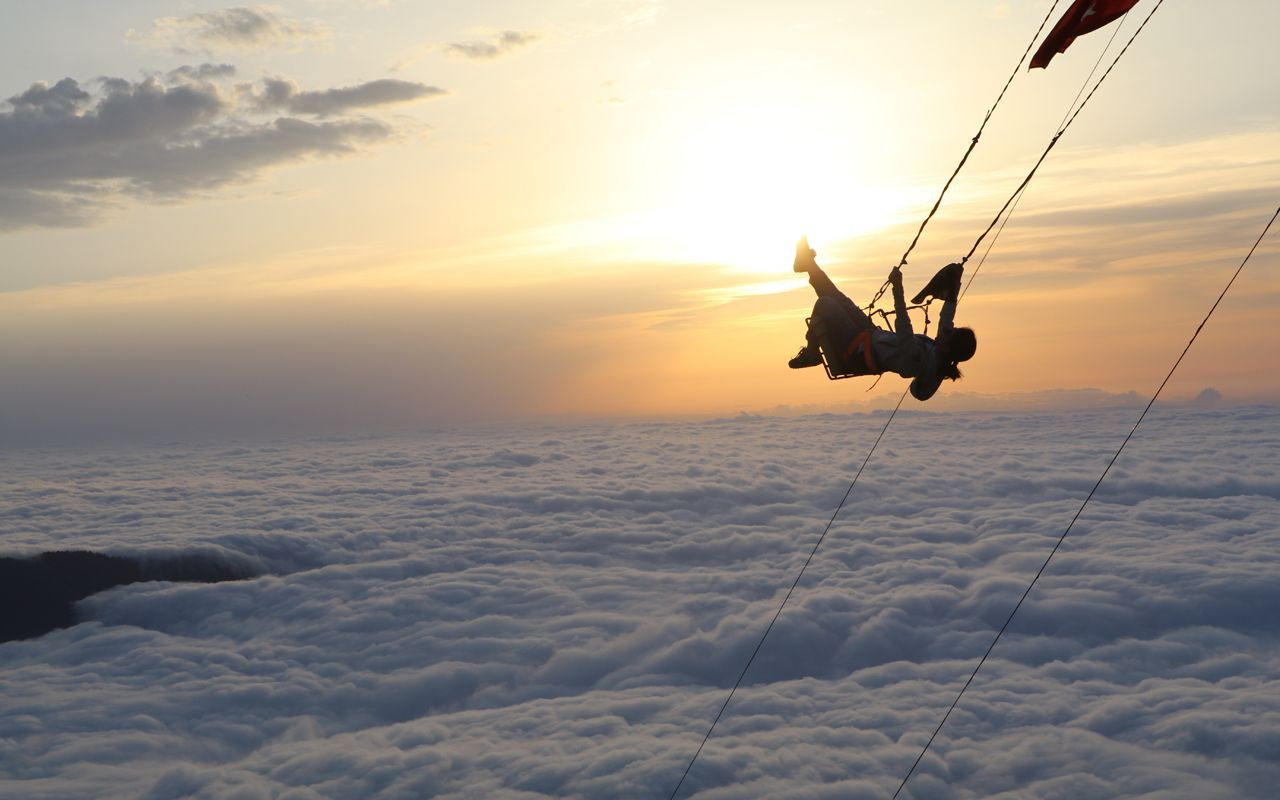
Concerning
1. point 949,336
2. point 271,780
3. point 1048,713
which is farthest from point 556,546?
point 949,336

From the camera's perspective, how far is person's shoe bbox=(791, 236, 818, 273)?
410 inches

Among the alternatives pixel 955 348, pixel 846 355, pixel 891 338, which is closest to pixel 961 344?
pixel 955 348

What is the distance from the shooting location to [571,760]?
86.3m

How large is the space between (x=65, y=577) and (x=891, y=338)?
148 metres

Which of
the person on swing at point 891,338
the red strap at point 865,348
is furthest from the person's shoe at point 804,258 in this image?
the red strap at point 865,348

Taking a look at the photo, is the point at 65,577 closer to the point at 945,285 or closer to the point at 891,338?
the point at 891,338

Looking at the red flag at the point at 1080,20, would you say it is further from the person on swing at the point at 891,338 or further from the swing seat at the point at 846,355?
the swing seat at the point at 846,355

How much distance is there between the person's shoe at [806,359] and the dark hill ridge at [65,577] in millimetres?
137432

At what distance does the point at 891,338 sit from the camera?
32.2ft

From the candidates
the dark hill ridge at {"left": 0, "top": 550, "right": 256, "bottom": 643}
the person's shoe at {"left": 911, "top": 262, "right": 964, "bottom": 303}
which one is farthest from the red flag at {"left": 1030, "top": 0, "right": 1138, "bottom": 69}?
the dark hill ridge at {"left": 0, "top": 550, "right": 256, "bottom": 643}

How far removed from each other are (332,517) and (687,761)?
4717 inches

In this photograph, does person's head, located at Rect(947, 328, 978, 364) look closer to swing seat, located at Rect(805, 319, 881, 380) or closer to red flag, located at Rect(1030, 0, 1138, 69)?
swing seat, located at Rect(805, 319, 881, 380)

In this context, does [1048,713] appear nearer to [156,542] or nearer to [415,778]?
[415,778]

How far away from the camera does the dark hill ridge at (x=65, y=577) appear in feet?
381
